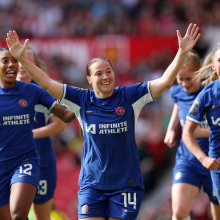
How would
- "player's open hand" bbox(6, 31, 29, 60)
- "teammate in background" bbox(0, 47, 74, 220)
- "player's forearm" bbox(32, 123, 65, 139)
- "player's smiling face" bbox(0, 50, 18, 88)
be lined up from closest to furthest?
"player's open hand" bbox(6, 31, 29, 60) → "teammate in background" bbox(0, 47, 74, 220) → "player's smiling face" bbox(0, 50, 18, 88) → "player's forearm" bbox(32, 123, 65, 139)

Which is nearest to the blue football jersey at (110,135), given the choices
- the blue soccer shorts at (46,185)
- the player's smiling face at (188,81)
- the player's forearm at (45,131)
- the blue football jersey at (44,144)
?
the player's forearm at (45,131)

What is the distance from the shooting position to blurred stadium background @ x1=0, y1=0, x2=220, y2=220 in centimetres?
1095

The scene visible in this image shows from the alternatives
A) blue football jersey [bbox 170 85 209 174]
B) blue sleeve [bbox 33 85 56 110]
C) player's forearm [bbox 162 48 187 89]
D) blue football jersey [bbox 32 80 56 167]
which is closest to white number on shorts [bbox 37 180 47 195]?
blue football jersey [bbox 32 80 56 167]

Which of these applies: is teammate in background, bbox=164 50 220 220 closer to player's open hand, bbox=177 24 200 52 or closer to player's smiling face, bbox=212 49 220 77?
player's smiling face, bbox=212 49 220 77

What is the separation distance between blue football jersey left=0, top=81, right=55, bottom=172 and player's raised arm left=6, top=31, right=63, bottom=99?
650 millimetres

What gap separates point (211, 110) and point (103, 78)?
117 centimetres

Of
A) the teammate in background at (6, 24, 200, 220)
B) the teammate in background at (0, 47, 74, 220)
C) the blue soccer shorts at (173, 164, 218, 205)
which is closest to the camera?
the teammate in background at (6, 24, 200, 220)

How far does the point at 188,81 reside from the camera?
21.5 feet

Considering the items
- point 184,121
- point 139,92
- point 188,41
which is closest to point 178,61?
point 188,41

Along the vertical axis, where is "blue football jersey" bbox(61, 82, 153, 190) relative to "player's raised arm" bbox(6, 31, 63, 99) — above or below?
below

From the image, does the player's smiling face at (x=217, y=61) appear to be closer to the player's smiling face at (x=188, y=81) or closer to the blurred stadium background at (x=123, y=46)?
the player's smiling face at (x=188, y=81)

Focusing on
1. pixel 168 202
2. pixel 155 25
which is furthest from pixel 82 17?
pixel 168 202

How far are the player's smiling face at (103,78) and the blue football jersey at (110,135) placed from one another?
0.31 ft

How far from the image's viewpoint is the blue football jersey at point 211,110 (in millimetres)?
5461
